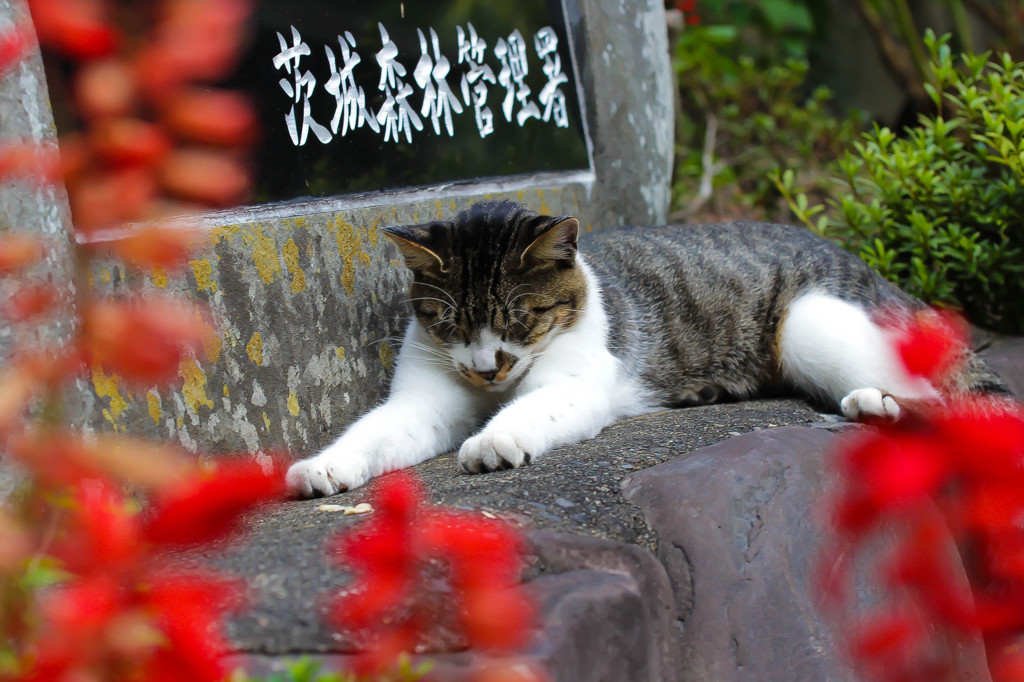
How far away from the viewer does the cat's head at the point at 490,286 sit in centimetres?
257

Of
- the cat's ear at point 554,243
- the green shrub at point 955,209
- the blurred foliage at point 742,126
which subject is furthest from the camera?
the blurred foliage at point 742,126

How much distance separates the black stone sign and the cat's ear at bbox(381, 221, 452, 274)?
28cm

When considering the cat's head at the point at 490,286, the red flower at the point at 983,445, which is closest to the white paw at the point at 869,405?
the cat's head at the point at 490,286

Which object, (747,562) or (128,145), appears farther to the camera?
(747,562)

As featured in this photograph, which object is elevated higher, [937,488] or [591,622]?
[937,488]

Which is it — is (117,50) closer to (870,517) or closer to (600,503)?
(870,517)

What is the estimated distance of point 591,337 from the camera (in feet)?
9.21

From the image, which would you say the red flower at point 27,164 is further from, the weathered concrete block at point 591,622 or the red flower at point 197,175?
the weathered concrete block at point 591,622

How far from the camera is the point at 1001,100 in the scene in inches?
139

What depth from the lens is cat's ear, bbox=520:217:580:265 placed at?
8.27 feet

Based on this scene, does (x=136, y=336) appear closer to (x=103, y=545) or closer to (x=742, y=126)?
(x=103, y=545)

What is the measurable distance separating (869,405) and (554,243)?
108cm

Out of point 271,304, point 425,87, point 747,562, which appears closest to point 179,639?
point 747,562

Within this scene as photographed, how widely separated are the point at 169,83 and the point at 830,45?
902 cm
